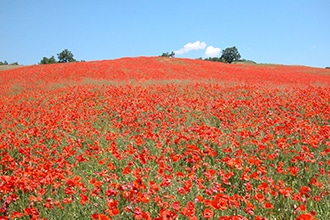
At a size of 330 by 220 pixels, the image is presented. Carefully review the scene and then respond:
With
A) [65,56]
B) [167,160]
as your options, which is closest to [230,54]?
[65,56]

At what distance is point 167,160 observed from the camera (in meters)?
5.26

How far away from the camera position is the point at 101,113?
9.61 meters

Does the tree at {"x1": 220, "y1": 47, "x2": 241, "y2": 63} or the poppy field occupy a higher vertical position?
the tree at {"x1": 220, "y1": 47, "x2": 241, "y2": 63}

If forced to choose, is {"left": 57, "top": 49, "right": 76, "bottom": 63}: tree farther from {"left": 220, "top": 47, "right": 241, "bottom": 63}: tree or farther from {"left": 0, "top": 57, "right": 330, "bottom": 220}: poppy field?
{"left": 0, "top": 57, "right": 330, "bottom": 220}: poppy field

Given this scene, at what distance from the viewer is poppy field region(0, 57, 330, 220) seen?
3291 mm

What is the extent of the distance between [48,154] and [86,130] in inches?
54.5

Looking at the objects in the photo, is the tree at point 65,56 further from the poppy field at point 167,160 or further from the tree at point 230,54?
the poppy field at point 167,160

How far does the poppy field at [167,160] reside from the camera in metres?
3.29

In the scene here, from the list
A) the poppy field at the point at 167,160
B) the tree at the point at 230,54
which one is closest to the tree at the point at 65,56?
the tree at the point at 230,54

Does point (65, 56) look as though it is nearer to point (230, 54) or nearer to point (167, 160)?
point (230, 54)

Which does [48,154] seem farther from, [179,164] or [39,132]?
[179,164]

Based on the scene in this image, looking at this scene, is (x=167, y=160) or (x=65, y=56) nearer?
(x=167, y=160)

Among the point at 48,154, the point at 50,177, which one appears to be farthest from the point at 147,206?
the point at 48,154

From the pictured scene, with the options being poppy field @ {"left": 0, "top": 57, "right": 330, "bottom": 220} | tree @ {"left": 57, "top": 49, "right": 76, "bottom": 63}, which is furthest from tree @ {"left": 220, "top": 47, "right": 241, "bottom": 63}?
poppy field @ {"left": 0, "top": 57, "right": 330, "bottom": 220}
